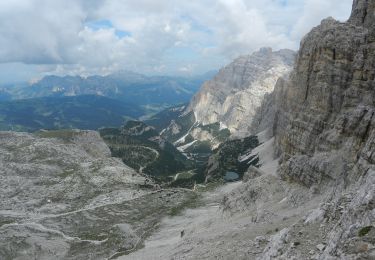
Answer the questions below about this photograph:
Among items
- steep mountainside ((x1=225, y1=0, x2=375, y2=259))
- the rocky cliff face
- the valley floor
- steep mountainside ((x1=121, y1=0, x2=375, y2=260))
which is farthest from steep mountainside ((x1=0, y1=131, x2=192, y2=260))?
the rocky cliff face

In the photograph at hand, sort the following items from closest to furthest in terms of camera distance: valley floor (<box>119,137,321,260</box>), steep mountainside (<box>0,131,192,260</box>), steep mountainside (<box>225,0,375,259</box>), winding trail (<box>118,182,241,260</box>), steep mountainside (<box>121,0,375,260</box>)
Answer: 1. steep mountainside (<box>121,0,375,260</box>)
2. steep mountainside (<box>225,0,375,259</box>)
3. valley floor (<box>119,137,321,260</box>)
4. winding trail (<box>118,182,241,260</box>)
5. steep mountainside (<box>0,131,192,260</box>)

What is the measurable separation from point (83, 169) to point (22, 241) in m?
79.3

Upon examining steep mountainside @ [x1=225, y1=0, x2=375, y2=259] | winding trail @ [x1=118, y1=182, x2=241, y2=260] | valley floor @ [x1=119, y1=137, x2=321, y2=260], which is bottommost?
winding trail @ [x1=118, y1=182, x2=241, y2=260]

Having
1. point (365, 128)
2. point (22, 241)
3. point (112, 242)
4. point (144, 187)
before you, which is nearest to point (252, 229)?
point (365, 128)

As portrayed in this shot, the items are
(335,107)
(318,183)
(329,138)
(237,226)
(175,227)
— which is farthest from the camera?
(175,227)

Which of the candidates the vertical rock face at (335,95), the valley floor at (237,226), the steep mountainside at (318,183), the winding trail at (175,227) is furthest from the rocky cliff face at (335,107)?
the winding trail at (175,227)

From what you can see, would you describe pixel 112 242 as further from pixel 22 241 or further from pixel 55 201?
pixel 55 201

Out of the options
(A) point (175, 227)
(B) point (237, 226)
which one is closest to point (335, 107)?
(B) point (237, 226)

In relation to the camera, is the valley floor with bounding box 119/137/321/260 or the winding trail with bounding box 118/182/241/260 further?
the winding trail with bounding box 118/182/241/260

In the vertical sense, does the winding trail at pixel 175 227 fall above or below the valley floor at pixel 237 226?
below

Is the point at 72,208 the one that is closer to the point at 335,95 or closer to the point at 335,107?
the point at 335,107

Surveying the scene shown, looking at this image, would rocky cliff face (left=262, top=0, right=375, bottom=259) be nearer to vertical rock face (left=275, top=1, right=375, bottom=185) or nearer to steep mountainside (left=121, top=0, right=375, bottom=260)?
vertical rock face (left=275, top=1, right=375, bottom=185)

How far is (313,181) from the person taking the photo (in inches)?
3521

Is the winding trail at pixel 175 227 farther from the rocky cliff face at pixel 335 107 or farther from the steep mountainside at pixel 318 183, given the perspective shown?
the rocky cliff face at pixel 335 107
